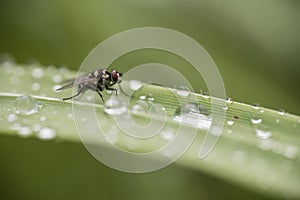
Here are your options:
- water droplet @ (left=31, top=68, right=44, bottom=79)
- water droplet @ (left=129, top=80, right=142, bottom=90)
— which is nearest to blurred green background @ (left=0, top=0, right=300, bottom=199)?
water droplet @ (left=31, top=68, right=44, bottom=79)

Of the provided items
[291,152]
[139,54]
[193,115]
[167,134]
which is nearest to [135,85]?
[167,134]

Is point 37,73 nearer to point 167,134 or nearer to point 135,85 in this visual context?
point 135,85

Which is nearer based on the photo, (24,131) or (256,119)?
(256,119)

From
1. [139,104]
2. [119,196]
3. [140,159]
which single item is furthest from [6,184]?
[139,104]

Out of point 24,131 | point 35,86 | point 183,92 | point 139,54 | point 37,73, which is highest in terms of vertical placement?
point 139,54

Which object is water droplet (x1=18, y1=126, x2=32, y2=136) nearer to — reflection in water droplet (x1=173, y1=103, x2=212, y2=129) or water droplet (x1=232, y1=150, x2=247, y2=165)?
reflection in water droplet (x1=173, y1=103, x2=212, y2=129)

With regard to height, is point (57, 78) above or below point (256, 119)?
above
